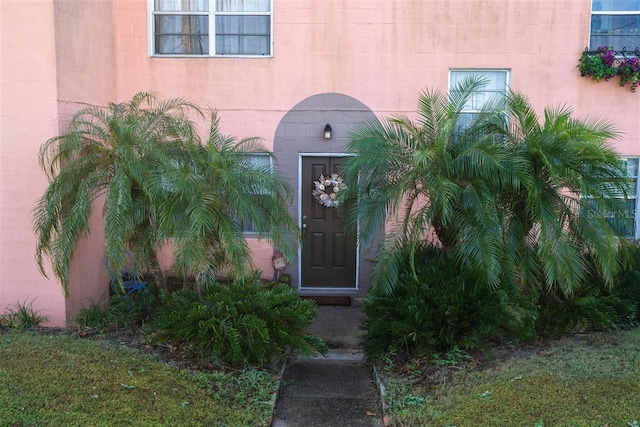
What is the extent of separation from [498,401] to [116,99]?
636 centimetres

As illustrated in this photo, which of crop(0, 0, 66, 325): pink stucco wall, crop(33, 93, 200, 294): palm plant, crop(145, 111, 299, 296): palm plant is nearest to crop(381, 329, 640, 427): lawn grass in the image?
crop(145, 111, 299, 296): palm plant

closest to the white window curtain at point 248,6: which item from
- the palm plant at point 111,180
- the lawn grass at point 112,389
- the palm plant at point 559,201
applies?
the palm plant at point 111,180

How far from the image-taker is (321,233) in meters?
8.42

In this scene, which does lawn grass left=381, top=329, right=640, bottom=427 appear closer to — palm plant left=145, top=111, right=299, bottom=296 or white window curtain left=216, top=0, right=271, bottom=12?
palm plant left=145, top=111, right=299, bottom=296

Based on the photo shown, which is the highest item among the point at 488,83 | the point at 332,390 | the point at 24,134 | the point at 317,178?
the point at 488,83

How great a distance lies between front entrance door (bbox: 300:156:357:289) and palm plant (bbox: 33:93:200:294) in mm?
3090

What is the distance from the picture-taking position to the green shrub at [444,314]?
17.3 ft

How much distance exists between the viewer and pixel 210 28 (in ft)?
25.9

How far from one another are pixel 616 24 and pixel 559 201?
3.80 meters

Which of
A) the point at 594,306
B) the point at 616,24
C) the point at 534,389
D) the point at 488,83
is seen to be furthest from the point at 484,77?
the point at 534,389

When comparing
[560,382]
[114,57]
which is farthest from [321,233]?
[560,382]

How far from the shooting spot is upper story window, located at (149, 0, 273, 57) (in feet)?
25.9

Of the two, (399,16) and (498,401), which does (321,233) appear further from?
(498,401)

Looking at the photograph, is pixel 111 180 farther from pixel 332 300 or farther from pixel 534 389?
pixel 534 389
